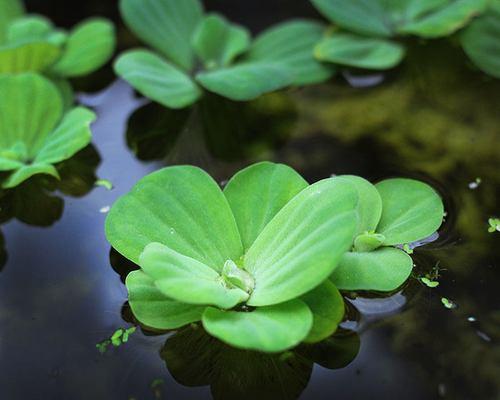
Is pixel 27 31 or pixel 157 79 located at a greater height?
pixel 27 31

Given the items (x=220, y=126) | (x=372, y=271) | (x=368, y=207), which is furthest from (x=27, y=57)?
(x=372, y=271)

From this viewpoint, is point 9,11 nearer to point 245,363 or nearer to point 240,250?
point 240,250

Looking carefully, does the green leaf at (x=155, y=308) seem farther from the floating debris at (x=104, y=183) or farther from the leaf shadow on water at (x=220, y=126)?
the leaf shadow on water at (x=220, y=126)

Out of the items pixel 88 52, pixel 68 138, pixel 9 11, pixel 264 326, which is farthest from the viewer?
pixel 9 11

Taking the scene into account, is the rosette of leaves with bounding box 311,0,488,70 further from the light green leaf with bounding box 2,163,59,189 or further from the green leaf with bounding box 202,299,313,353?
the green leaf with bounding box 202,299,313,353

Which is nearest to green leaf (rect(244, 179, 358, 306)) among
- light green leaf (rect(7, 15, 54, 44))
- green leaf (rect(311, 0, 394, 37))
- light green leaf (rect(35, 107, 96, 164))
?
light green leaf (rect(35, 107, 96, 164))

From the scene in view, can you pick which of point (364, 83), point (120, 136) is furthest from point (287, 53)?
point (120, 136)

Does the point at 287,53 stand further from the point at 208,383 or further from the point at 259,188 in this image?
the point at 208,383
